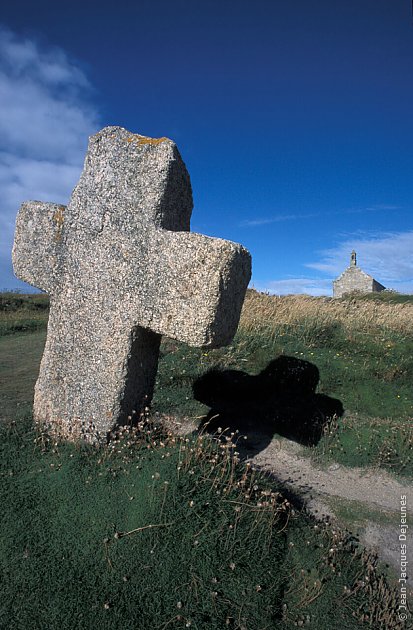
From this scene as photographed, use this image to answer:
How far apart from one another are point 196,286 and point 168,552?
86.7 inches

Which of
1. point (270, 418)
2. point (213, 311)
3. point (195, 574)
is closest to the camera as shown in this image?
point (195, 574)

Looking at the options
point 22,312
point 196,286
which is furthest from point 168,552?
point 22,312

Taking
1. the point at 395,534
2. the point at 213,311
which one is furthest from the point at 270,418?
the point at 213,311

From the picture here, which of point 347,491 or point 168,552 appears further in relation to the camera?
point 347,491

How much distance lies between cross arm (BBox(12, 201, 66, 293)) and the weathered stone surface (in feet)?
106

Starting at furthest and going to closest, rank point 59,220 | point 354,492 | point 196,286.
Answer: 1. point 354,492
2. point 59,220
3. point 196,286

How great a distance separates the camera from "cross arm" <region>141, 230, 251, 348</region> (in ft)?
13.8

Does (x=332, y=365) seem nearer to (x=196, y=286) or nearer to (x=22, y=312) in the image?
(x=196, y=286)

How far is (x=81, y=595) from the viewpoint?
337 centimetres

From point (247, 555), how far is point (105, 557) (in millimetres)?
1105

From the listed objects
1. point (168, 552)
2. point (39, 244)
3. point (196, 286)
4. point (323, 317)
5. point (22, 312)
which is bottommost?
point (168, 552)

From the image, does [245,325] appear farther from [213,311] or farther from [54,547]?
[54,547]

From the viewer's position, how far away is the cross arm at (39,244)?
17.3ft

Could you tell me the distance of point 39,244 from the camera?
5.34 meters
